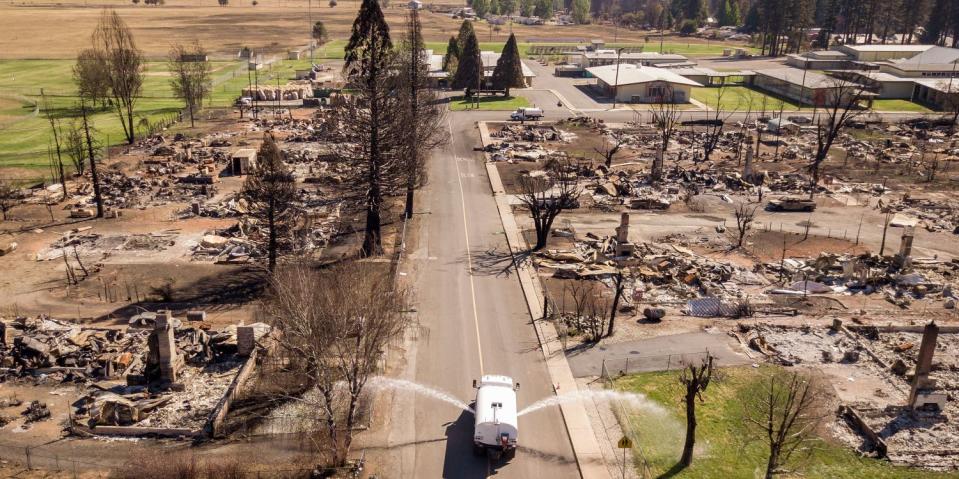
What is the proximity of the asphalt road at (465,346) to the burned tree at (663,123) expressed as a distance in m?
16.4

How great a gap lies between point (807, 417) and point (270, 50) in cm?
14966

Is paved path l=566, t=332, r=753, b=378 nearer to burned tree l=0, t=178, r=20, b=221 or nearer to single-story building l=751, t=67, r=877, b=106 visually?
burned tree l=0, t=178, r=20, b=221

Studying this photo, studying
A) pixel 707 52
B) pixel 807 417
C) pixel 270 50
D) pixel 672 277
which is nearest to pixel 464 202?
pixel 672 277

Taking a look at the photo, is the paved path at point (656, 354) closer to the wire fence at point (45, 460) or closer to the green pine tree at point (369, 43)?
the wire fence at point (45, 460)

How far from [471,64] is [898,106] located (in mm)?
62072

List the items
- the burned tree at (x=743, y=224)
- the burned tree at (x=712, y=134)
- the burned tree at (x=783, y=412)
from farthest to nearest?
the burned tree at (x=712, y=134) < the burned tree at (x=743, y=224) < the burned tree at (x=783, y=412)

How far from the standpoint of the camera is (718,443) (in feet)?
100

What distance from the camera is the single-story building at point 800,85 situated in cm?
10544

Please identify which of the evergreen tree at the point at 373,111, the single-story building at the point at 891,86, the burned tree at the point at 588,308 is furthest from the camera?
the single-story building at the point at 891,86

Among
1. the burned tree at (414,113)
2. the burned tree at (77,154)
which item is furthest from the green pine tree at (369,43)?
the burned tree at (77,154)

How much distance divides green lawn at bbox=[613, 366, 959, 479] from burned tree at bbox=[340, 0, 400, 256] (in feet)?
71.3

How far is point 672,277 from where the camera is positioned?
1854 inches

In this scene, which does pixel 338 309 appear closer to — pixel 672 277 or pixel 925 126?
pixel 672 277

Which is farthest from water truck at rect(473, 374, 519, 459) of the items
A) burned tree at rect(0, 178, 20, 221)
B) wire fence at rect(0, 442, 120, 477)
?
burned tree at rect(0, 178, 20, 221)
